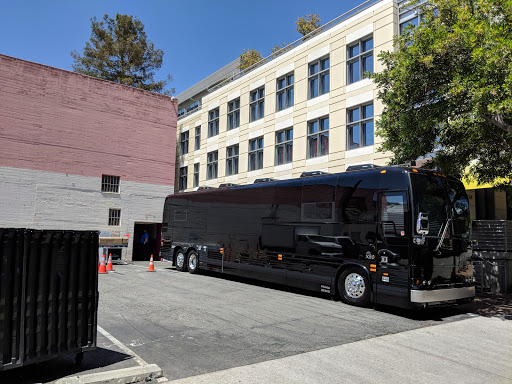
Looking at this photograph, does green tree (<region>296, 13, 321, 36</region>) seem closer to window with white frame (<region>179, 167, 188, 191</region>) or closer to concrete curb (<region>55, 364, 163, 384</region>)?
window with white frame (<region>179, 167, 188, 191</region>)

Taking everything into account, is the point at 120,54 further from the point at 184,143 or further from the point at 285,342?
the point at 285,342

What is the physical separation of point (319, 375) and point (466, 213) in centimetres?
715

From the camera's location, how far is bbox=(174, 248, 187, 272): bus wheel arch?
690 inches

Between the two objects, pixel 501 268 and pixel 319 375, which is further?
pixel 501 268

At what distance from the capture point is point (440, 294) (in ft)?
30.0

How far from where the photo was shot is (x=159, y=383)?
468 centimetres

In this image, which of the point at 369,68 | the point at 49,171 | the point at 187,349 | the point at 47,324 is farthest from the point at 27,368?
the point at 49,171

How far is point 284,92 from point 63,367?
21.7m

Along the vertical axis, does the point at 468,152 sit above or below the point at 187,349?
above

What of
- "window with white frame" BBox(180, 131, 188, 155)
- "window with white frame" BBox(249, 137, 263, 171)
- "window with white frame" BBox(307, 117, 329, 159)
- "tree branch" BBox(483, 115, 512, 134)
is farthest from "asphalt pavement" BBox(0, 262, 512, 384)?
"window with white frame" BBox(180, 131, 188, 155)

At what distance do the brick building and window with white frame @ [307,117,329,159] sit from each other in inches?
402

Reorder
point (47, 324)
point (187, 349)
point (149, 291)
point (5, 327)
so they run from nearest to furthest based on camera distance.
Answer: point (5, 327) < point (47, 324) < point (187, 349) < point (149, 291)

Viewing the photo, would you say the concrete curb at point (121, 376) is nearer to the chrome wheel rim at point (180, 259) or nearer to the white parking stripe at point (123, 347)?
the white parking stripe at point (123, 347)

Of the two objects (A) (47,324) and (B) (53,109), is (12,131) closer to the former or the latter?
(B) (53,109)
